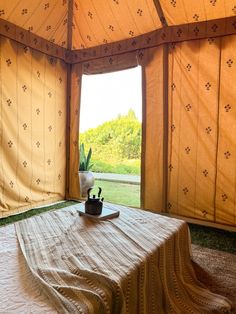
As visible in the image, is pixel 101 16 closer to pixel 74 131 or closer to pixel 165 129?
pixel 74 131

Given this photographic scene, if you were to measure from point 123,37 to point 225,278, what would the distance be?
116 inches

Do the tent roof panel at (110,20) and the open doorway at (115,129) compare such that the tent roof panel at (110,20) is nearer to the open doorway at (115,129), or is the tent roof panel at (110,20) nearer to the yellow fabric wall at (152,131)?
the yellow fabric wall at (152,131)

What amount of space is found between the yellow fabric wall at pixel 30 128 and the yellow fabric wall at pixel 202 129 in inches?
65.4

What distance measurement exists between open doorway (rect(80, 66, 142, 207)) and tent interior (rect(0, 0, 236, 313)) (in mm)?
200

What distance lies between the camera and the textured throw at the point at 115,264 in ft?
2.95

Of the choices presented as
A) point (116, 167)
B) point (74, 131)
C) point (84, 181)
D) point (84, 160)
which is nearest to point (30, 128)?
point (74, 131)

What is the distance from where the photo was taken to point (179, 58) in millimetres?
3020

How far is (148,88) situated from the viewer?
10.6ft

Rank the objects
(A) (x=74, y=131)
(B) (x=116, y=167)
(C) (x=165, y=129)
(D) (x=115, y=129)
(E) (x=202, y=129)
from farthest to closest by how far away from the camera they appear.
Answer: (B) (x=116, y=167) → (D) (x=115, y=129) → (A) (x=74, y=131) → (C) (x=165, y=129) → (E) (x=202, y=129)

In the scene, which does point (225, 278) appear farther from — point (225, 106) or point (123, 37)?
point (123, 37)

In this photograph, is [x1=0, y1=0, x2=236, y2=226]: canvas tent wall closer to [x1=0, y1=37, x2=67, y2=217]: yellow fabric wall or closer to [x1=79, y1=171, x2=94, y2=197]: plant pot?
[x1=0, y1=37, x2=67, y2=217]: yellow fabric wall

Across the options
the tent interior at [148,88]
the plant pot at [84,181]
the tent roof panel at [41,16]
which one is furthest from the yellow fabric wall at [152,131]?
the tent roof panel at [41,16]

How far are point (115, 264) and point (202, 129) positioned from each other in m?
2.23

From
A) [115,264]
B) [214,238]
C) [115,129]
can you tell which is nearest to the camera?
[115,264]
